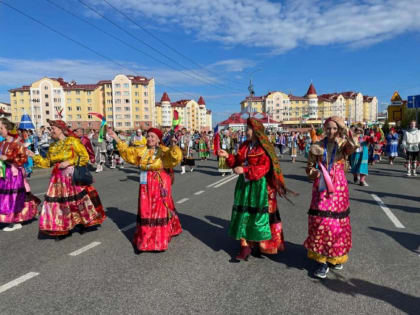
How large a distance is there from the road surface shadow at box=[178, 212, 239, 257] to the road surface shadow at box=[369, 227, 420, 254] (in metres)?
2.45

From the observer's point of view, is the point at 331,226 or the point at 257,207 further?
the point at 257,207

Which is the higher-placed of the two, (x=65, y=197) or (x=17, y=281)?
(x=65, y=197)

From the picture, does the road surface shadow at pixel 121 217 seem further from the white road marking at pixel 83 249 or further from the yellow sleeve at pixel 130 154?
the yellow sleeve at pixel 130 154

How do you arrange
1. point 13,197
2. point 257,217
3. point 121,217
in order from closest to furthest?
point 257,217
point 13,197
point 121,217

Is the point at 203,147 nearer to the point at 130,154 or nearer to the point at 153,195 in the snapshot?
the point at 130,154

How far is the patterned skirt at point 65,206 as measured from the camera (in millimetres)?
5109

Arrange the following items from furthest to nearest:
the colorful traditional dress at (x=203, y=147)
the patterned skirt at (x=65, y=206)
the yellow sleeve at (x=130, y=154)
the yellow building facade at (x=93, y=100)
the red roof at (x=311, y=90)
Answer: the red roof at (x=311, y=90)
the yellow building facade at (x=93, y=100)
the colorful traditional dress at (x=203, y=147)
the patterned skirt at (x=65, y=206)
the yellow sleeve at (x=130, y=154)

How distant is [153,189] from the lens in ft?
15.3

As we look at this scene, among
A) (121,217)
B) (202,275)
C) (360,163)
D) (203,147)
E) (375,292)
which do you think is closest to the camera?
(375,292)

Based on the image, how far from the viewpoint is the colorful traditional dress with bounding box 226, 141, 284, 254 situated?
416 cm

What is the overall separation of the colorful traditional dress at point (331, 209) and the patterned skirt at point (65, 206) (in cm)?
349

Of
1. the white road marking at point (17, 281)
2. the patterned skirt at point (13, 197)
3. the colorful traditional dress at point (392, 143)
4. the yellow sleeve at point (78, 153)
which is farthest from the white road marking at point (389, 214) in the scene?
the colorful traditional dress at point (392, 143)

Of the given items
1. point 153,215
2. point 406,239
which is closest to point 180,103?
point 406,239

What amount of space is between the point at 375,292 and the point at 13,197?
223 inches
